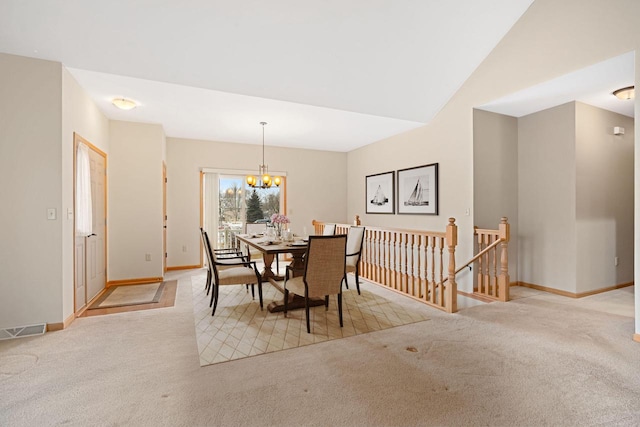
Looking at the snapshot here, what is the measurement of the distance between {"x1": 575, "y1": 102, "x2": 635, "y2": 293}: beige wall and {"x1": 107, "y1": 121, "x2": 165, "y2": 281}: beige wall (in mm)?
6159

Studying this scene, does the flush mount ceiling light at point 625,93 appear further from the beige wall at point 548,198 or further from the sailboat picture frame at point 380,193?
the sailboat picture frame at point 380,193

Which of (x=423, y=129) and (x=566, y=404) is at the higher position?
(x=423, y=129)

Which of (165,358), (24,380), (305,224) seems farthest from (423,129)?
(24,380)

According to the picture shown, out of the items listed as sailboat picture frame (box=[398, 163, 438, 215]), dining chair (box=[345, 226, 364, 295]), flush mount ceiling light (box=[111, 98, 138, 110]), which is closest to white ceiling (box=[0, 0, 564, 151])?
flush mount ceiling light (box=[111, 98, 138, 110])

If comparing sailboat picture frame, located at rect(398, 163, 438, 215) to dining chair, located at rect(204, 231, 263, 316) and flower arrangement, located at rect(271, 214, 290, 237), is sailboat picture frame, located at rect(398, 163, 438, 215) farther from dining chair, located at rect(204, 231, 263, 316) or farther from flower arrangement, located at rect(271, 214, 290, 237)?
dining chair, located at rect(204, 231, 263, 316)

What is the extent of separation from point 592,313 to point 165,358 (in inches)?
172

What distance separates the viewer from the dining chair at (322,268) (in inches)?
114

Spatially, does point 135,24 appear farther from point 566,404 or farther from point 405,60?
point 566,404

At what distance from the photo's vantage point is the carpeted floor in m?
1.75

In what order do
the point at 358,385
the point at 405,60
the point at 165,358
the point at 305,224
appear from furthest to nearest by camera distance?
the point at 305,224, the point at 405,60, the point at 165,358, the point at 358,385

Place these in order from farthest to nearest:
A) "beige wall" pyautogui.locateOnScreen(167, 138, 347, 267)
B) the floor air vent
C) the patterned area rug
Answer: "beige wall" pyautogui.locateOnScreen(167, 138, 347, 267) < the floor air vent < the patterned area rug

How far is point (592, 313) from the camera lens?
11.4ft

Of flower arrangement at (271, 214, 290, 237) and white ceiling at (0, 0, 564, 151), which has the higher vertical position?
white ceiling at (0, 0, 564, 151)

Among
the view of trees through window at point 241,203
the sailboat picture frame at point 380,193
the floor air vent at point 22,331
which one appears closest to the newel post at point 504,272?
the sailboat picture frame at point 380,193
